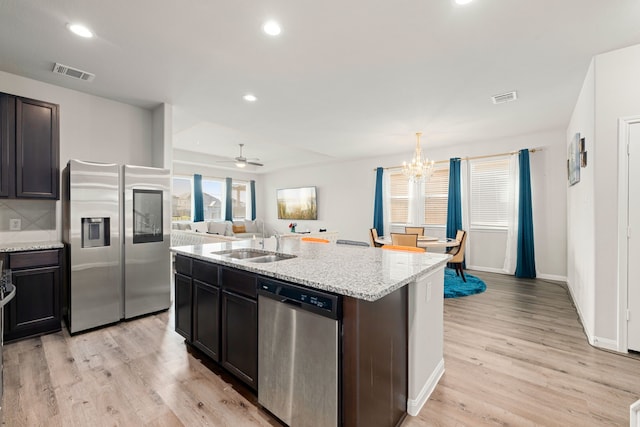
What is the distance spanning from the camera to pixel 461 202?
6.25 metres

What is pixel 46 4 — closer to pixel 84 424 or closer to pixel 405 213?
pixel 84 424

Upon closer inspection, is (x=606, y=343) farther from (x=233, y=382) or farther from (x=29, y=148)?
(x=29, y=148)

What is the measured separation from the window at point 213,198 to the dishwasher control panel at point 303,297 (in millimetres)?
7994

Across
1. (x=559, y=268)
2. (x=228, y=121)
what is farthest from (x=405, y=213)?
(x=228, y=121)

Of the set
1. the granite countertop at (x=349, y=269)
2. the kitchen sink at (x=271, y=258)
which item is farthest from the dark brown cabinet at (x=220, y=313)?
the kitchen sink at (x=271, y=258)

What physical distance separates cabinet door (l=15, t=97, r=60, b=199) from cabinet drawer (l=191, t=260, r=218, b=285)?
204 cm

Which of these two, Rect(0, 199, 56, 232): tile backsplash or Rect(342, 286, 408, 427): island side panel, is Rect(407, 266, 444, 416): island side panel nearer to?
Rect(342, 286, 408, 427): island side panel

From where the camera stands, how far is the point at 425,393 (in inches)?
79.5

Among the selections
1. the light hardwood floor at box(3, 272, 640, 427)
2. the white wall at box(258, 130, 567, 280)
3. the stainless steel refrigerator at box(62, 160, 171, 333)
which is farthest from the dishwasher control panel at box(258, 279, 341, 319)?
the white wall at box(258, 130, 567, 280)

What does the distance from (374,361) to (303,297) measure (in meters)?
0.51

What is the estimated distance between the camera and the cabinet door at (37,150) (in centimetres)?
295

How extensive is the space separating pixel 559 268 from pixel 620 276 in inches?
125

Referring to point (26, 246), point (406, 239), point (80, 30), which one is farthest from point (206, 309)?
point (406, 239)

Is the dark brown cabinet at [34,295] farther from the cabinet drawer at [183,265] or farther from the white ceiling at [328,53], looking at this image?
the white ceiling at [328,53]
